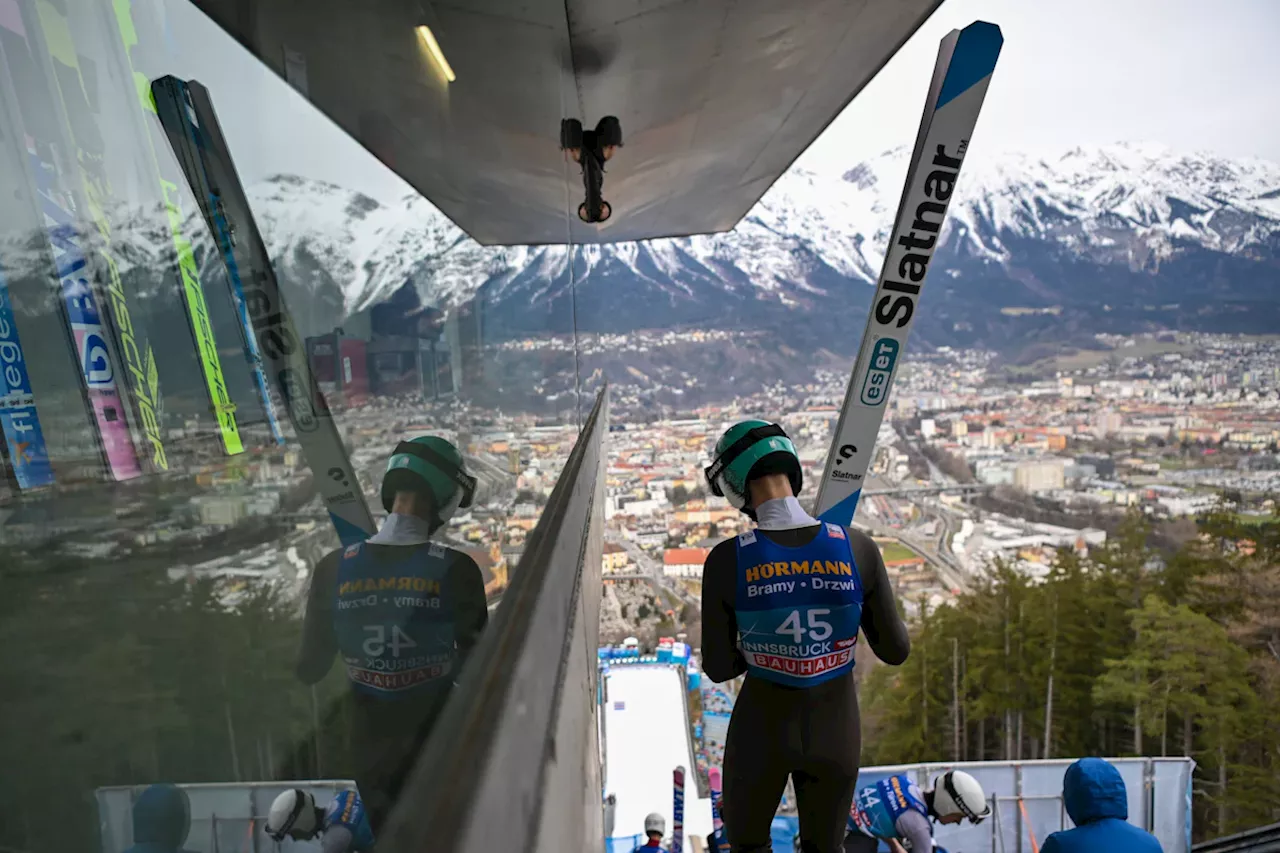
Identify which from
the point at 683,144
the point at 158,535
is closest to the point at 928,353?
the point at 683,144

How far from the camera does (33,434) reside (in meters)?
0.28

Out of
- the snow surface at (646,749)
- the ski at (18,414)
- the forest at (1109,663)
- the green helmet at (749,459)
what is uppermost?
the ski at (18,414)

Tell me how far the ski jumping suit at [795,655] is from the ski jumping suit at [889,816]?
1233 mm

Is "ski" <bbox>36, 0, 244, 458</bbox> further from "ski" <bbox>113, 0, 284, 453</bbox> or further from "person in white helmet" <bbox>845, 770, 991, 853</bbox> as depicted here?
"person in white helmet" <bbox>845, 770, 991, 853</bbox>

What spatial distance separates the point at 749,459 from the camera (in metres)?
1.98

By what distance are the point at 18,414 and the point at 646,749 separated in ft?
39.0

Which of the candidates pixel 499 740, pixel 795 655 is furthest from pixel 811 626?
pixel 499 740

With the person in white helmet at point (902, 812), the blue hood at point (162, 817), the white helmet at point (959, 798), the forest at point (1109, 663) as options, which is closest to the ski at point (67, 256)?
the blue hood at point (162, 817)

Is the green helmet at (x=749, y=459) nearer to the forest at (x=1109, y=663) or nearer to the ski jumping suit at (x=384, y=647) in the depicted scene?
the ski jumping suit at (x=384, y=647)

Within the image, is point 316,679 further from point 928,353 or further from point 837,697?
point 928,353

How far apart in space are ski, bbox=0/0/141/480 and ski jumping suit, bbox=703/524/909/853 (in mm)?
1682

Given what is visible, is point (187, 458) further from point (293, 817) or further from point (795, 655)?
point (795, 655)

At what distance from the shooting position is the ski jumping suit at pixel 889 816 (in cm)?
301

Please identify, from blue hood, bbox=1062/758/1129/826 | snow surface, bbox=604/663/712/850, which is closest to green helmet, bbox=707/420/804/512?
blue hood, bbox=1062/758/1129/826
